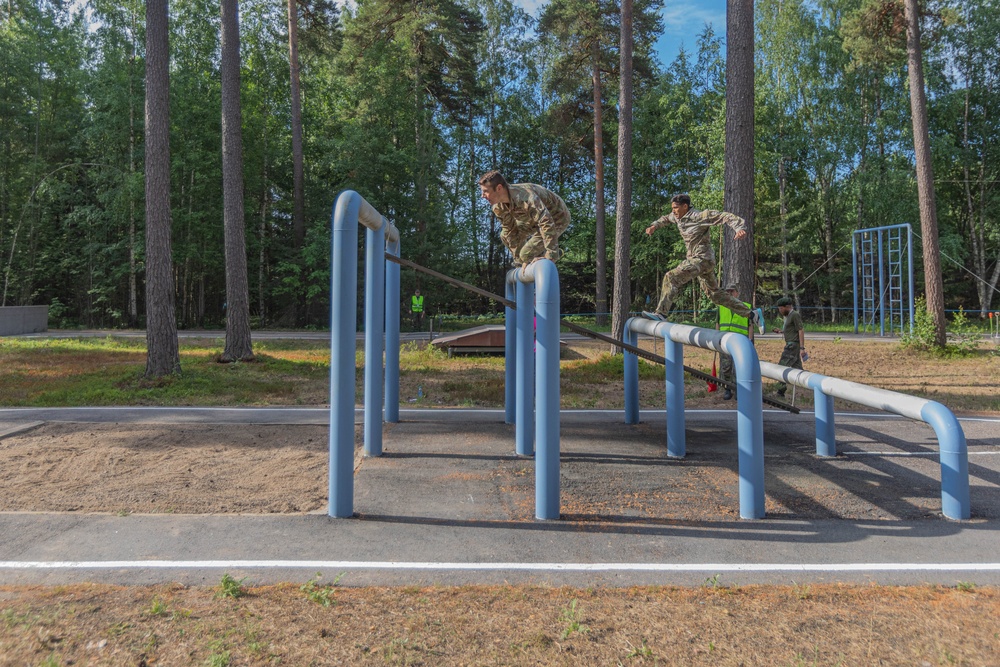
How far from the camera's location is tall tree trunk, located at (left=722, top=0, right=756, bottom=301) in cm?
958

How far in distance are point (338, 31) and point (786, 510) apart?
2789 centimetres

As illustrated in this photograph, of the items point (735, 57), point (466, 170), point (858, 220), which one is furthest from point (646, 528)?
point (466, 170)

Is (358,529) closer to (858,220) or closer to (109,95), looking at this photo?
(109,95)

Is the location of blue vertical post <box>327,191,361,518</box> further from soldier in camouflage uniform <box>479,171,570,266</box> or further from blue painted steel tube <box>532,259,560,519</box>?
soldier in camouflage uniform <box>479,171,570,266</box>

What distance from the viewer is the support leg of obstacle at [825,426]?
19.9 ft

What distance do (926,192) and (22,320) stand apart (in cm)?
2877

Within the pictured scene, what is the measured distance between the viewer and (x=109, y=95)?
2528 cm

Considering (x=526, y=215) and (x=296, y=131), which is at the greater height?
(x=296, y=131)

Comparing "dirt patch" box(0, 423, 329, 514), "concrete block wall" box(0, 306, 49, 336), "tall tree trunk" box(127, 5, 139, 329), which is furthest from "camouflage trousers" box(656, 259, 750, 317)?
"tall tree trunk" box(127, 5, 139, 329)

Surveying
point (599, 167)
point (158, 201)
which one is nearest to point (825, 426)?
point (158, 201)

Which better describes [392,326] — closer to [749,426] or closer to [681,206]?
[681,206]

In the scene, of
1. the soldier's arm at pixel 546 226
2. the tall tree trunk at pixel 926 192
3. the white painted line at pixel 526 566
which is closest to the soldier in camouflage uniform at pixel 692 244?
the soldier's arm at pixel 546 226

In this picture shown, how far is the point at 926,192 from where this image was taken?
15.7 m

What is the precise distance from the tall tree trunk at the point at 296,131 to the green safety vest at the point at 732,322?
20.3 m
